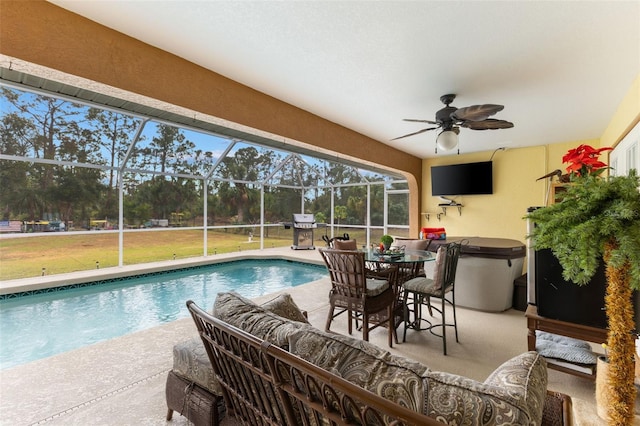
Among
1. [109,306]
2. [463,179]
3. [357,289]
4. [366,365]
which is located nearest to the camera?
[366,365]

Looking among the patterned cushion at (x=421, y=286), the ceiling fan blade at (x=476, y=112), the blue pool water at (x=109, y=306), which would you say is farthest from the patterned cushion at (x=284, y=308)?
the blue pool water at (x=109, y=306)

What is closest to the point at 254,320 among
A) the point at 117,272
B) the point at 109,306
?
the point at 109,306

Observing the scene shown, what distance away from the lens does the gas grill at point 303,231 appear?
377 inches

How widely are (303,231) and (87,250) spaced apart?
18.2 feet

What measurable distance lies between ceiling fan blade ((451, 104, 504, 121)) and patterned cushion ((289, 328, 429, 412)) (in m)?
2.45

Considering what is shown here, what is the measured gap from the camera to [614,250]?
954mm

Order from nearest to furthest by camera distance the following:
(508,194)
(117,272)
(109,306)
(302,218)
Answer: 1. (109,306)
2. (117,272)
3. (508,194)
4. (302,218)

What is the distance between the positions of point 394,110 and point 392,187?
4.68m

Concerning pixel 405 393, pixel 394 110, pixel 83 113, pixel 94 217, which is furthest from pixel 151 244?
pixel 405 393

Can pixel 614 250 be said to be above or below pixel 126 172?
below

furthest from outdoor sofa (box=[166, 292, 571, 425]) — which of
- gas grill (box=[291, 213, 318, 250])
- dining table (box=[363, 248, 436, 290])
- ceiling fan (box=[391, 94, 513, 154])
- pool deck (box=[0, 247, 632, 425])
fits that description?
gas grill (box=[291, 213, 318, 250])

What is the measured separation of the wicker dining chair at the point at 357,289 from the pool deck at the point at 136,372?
45cm

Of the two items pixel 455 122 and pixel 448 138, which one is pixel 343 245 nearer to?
pixel 448 138

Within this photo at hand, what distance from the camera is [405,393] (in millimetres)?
797
